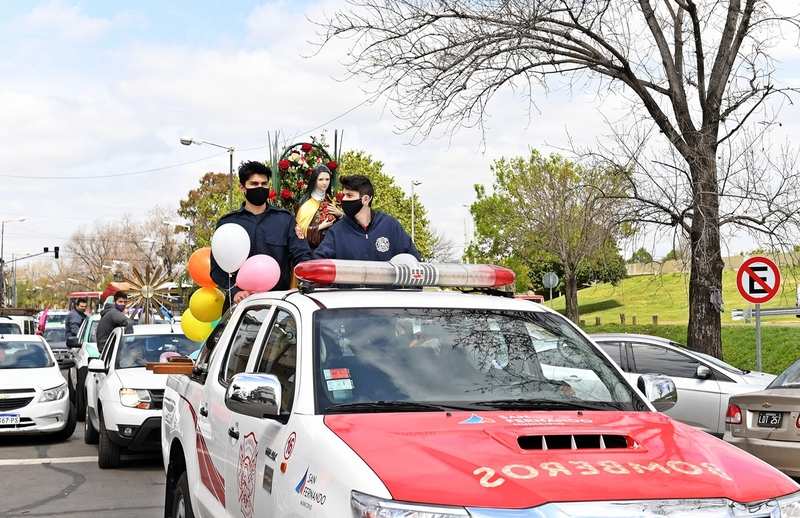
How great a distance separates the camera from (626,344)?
1430cm

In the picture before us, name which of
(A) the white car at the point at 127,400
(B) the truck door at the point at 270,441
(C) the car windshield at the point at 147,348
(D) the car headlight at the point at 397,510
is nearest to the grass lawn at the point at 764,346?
(C) the car windshield at the point at 147,348

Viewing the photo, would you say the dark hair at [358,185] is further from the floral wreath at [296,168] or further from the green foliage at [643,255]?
the green foliage at [643,255]

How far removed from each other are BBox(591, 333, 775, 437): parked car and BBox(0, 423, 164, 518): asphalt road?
20.0ft

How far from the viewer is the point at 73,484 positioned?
1033cm

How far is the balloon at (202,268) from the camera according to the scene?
842cm

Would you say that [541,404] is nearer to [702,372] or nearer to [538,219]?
[702,372]

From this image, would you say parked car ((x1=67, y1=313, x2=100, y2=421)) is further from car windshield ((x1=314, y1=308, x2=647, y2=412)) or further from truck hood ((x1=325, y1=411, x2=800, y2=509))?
truck hood ((x1=325, y1=411, x2=800, y2=509))

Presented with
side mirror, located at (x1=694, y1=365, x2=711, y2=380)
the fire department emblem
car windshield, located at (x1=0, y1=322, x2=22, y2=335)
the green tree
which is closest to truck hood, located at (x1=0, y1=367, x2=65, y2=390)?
car windshield, located at (x1=0, y1=322, x2=22, y2=335)

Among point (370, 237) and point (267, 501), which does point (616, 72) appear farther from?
point (267, 501)

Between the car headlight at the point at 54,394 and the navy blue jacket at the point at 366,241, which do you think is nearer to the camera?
the navy blue jacket at the point at 366,241

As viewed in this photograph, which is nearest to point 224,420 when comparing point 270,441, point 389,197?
point 270,441

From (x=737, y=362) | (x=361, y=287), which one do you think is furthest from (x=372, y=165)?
(x=361, y=287)

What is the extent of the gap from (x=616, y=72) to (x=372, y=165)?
39747 millimetres

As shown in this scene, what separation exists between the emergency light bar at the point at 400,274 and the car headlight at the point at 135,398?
21.5 feet
